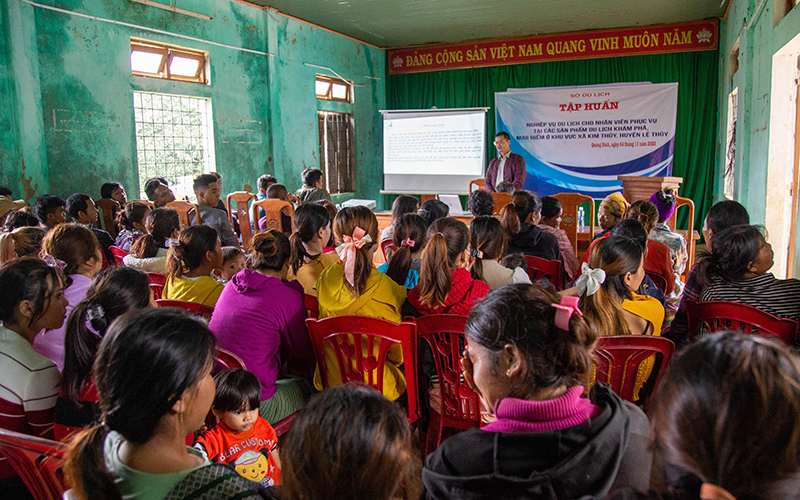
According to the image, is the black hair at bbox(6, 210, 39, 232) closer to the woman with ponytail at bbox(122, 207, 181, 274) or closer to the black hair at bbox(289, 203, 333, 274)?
the woman with ponytail at bbox(122, 207, 181, 274)

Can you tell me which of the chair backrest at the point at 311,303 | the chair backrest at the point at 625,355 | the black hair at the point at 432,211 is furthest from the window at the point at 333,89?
the chair backrest at the point at 625,355

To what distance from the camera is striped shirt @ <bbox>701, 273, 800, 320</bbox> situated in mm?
1863

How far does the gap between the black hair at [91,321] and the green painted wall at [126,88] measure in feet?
11.1

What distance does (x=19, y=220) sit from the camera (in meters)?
3.21

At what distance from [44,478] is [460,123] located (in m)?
7.48

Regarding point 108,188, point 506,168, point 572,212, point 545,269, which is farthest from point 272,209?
point 506,168

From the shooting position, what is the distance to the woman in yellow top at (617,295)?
1.74 meters

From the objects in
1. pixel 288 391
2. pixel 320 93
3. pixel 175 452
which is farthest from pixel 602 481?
pixel 320 93

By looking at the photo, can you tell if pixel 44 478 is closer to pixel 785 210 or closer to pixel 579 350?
pixel 579 350

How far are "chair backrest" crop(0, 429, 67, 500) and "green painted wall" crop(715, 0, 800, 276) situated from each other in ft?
10.7

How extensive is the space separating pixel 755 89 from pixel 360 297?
395cm

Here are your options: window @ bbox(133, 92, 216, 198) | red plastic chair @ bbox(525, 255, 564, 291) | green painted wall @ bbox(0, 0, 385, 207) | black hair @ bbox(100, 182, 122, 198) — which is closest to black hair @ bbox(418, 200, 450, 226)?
red plastic chair @ bbox(525, 255, 564, 291)

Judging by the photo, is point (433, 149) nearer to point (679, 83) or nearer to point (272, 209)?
point (679, 83)

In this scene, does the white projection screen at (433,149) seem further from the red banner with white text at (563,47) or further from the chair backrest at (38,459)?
the chair backrest at (38,459)
